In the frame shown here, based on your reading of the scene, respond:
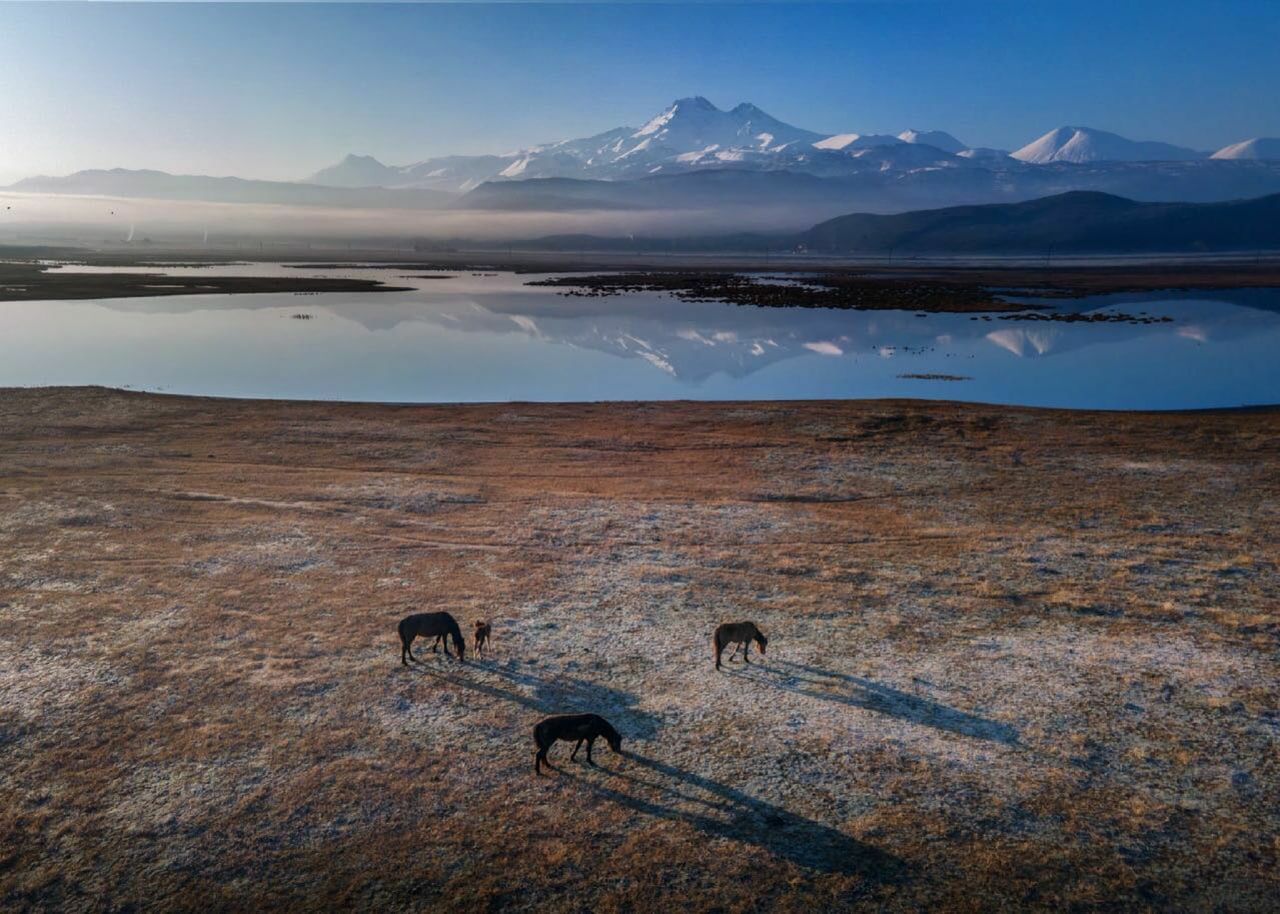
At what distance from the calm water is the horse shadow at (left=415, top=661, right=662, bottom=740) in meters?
33.3

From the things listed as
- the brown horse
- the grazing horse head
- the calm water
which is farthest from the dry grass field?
the calm water

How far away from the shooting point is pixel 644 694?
1343 centimetres

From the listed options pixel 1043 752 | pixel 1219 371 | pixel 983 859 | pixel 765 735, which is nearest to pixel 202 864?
pixel 765 735

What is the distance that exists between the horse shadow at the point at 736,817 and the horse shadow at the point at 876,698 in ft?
10.3

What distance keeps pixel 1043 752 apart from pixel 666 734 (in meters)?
5.97

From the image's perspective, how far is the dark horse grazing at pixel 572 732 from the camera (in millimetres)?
11141

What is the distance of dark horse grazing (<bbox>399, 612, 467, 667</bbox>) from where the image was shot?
1418 cm

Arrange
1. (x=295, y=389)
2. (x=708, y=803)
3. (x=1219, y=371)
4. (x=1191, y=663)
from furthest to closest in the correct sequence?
1. (x=1219, y=371)
2. (x=295, y=389)
3. (x=1191, y=663)
4. (x=708, y=803)

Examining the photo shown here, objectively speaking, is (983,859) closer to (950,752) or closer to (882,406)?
(950,752)

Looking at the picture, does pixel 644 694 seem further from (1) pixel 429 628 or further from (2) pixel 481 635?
(1) pixel 429 628

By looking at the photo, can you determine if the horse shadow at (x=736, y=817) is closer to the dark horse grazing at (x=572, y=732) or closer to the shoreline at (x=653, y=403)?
the dark horse grazing at (x=572, y=732)

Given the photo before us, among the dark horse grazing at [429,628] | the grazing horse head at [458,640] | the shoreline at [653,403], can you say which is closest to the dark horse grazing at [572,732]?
the grazing horse head at [458,640]

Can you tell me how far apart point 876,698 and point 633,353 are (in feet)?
174

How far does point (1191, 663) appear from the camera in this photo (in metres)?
14.3
